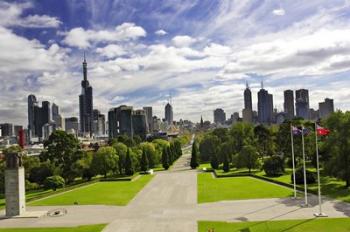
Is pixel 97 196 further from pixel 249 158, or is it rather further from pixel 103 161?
pixel 249 158

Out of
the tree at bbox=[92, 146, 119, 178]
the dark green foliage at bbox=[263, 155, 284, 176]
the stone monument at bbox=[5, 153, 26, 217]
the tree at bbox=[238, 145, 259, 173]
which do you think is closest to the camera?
the stone monument at bbox=[5, 153, 26, 217]

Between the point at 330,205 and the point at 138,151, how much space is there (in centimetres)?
6173

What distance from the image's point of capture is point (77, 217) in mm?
40812

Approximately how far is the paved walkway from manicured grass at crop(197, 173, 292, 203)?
2605mm

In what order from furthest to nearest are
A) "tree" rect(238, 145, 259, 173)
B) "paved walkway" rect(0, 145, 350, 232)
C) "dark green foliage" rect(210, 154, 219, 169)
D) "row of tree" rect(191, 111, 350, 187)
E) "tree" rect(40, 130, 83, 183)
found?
"dark green foliage" rect(210, 154, 219, 169)
"tree" rect(238, 145, 259, 173)
"tree" rect(40, 130, 83, 183)
"row of tree" rect(191, 111, 350, 187)
"paved walkway" rect(0, 145, 350, 232)

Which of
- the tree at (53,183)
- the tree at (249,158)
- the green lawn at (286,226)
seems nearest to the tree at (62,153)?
the tree at (53,183)

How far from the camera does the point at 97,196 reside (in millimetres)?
55031

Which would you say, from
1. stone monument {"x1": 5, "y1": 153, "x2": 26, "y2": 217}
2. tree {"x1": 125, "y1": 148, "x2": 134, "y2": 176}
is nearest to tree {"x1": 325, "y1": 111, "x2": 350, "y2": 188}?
stone monument {"x1": 5, "y1": 153, "x2": 26, "y2": 217}

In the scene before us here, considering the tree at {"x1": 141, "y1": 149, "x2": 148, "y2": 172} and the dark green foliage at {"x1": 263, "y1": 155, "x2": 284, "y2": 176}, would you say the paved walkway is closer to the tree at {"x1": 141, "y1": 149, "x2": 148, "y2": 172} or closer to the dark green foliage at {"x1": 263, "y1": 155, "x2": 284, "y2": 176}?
the dark green foliage at {"x1": 263, "y1": 155, "x2": 284, "y2": 176}

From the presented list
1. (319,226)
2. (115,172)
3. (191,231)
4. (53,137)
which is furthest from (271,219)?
(115,172)

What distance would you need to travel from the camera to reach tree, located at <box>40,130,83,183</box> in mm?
76375

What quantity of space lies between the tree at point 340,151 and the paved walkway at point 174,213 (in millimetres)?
6367

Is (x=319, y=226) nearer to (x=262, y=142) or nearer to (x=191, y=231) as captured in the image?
(x=191, y=231)

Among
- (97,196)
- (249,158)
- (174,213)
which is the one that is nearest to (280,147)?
(249,158)
